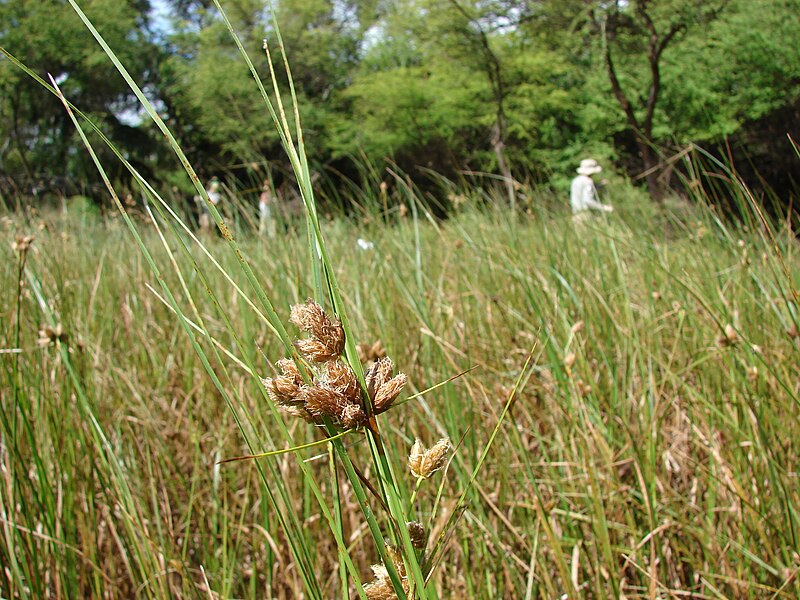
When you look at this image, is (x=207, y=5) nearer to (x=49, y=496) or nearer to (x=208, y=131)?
(x=208, y=131)

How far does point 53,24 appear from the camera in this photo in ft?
60.3

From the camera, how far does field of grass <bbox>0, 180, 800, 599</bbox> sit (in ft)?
2.76

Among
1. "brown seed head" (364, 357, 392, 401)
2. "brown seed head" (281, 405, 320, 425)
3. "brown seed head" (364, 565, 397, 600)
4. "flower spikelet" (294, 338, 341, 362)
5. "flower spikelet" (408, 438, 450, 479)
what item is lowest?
"brown seed head" (364, 565, 397, 600)

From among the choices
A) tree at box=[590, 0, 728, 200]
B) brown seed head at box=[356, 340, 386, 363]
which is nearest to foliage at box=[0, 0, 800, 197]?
tree at box=[590, 0, 728, 200]

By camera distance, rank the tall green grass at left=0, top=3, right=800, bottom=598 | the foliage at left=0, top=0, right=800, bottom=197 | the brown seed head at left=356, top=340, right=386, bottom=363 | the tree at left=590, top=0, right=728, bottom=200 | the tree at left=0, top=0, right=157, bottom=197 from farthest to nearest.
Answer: the tree at left=0, top=0, right=157, bottom=197 → the foliage at left=0, top=0, right=800, bottom=197 → the tree at left=590, top=0, right=728, bottom=200 → the tall green grass at left=0, top=3, right=800, bottom=598 → the brown seed head at left=356, top=340, right=386, bottom=363

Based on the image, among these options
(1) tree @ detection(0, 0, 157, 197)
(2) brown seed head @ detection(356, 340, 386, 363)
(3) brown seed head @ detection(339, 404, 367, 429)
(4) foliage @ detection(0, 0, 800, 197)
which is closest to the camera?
(3) brown seed head @ detection(339, 404, 367, 429)

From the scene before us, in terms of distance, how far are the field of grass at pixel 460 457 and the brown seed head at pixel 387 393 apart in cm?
6

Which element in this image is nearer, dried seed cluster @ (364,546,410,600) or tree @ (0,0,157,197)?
dried seed cluster @ (364,546,410,600)

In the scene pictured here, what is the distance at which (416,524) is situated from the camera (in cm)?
34

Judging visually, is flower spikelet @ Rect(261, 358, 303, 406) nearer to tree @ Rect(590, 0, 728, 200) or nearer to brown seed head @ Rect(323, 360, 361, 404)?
brown seed head @ Rect(323, 360, 361, 404)

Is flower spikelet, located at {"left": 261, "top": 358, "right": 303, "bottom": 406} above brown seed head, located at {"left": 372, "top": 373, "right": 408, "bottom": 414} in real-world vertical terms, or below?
above

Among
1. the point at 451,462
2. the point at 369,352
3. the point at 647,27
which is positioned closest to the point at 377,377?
the point at 369,352

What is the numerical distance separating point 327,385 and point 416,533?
0.09 m

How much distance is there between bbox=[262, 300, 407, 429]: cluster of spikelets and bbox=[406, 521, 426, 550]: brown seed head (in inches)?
2.4
